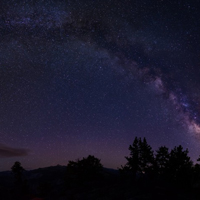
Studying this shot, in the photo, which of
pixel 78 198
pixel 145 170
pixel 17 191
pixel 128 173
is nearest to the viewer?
pixel 78 198

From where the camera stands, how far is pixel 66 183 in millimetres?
51750

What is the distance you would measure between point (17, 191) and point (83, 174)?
80.7 feet

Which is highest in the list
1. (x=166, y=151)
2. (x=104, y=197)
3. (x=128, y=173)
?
(x=166, y=151)

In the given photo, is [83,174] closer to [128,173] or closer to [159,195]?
[128,173]

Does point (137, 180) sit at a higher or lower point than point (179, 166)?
lower

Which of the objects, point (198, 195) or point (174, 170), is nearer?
point (198, 195)

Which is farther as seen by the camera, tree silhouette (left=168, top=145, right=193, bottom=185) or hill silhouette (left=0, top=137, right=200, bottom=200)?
tree silhouette (left=168, top=145, right=193, bottom=185)

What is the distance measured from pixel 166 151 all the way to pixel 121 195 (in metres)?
18.4

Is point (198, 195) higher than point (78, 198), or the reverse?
point (198, 195)

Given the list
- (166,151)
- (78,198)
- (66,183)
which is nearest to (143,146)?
(166,151)

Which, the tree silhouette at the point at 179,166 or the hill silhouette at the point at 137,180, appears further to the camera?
the tree silhouette at the point at 179,166

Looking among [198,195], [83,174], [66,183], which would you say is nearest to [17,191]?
[66,183]

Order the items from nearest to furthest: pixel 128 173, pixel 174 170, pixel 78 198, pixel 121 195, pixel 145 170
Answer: pixel 121 195
pixel 78 198
pixel 174 170
pixel 145 170
pixel 128 173

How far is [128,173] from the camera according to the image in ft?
165
